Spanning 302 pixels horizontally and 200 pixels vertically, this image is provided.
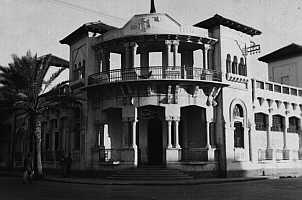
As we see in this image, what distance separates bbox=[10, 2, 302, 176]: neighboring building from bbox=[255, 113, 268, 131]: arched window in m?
0.08

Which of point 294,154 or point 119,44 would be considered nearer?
point 119,44

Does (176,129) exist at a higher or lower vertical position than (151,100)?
lower

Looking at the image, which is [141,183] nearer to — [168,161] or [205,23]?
[168,161]

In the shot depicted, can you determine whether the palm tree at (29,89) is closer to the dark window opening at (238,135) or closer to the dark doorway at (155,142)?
the dark doorway at (155,142)

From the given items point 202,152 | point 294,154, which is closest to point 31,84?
point 202,152

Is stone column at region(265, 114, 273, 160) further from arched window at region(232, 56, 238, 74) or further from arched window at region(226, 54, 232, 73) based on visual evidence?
arched window at region(226, 54, 232, 73)

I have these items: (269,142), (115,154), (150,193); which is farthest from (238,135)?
(150,193)

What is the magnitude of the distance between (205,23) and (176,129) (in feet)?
24.6

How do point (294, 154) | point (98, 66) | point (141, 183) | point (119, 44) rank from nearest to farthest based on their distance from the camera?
1. point (141, 183)
2. point (119, 44)
3. point (98, 66)
4. point (294, 154)

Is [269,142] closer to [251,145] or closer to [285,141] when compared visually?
[285,141]

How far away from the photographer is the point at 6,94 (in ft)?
85.4

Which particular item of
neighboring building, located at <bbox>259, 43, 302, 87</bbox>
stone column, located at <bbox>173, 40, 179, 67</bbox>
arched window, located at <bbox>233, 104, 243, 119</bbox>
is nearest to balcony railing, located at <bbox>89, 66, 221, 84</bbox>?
stone column, located at <bbox>173, 40, 179, 67</bbox>

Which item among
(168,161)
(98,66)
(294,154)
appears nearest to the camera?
(168,161)

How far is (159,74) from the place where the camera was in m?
25.8
